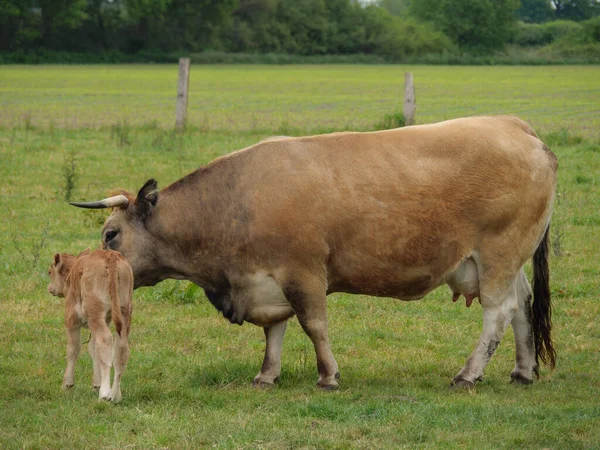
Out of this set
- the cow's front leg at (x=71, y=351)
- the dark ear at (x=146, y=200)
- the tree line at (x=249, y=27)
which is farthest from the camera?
the tree line at (x=249, y=27)

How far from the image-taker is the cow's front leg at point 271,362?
780cm

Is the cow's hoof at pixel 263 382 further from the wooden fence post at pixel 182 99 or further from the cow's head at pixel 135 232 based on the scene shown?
the wooden fence post at pixel 182 99

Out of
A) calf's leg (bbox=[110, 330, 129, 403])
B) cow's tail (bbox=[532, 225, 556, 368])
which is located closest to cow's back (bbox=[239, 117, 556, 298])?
cow's tail (bbox=[532, 225, 556, 368])

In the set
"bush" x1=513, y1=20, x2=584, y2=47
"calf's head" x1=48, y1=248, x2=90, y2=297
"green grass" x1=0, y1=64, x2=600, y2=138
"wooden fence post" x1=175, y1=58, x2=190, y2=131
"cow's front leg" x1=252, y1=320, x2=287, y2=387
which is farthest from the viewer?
"bush" x1=513, y1=20, x2=584, y2=47

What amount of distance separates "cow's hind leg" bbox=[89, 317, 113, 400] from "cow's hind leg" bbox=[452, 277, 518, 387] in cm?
264

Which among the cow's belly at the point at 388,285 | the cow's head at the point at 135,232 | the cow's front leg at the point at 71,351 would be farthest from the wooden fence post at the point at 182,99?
the cow's front leg at the point at 71,351

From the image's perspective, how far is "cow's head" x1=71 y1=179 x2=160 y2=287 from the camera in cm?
805

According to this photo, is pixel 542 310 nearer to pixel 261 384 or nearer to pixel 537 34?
pixel 261 384

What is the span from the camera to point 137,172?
699 inches

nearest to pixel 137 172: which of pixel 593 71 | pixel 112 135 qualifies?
pixel 112 135

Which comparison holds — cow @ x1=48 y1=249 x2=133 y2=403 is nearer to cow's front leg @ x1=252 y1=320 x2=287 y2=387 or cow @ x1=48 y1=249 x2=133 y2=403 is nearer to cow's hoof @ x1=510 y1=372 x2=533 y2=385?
cow's front leg @ x1=252 y1=320 x2=287 y2=387

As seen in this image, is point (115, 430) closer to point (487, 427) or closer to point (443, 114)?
point (487, 427)

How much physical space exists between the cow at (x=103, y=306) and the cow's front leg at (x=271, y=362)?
1230 millimetres

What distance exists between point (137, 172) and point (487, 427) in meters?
12.2
